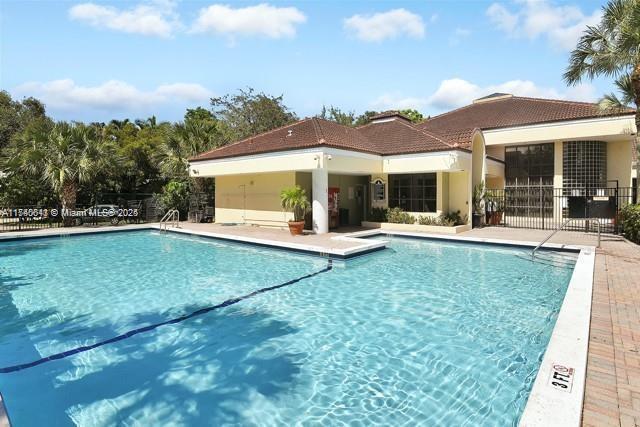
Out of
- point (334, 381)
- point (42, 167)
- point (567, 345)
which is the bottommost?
point (334, 381)

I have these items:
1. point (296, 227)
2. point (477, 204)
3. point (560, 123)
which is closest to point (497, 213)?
point (477, 204)

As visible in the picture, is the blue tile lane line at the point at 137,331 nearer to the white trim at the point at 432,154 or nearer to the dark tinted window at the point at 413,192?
the white trim at the point at 432,154

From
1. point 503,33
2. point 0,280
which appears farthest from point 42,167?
point 503,33

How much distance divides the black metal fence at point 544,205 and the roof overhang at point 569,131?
3.35 m

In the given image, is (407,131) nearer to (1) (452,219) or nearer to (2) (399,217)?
(2) (399,217)

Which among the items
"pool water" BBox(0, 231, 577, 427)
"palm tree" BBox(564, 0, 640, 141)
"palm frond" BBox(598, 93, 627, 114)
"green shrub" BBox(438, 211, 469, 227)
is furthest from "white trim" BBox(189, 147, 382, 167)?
"palm frond" BBox(598, 93, 627, 114)

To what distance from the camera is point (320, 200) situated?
18531mm

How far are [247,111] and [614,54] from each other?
27816 millimetres

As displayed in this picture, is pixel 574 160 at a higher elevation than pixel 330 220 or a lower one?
higher

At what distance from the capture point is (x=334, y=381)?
5082 mm

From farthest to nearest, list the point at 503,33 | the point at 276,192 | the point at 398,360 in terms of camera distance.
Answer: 1. the point at 276,192
2. the point at 503,33
3. the point at 398,360

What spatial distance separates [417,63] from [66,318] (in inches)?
612

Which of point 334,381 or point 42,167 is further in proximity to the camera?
point 42,167

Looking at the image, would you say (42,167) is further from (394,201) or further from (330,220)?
(394,201)
